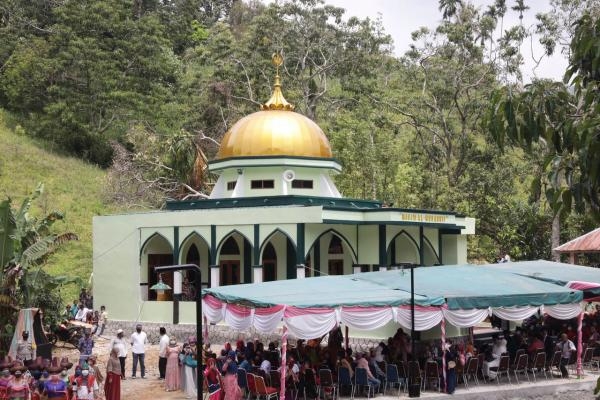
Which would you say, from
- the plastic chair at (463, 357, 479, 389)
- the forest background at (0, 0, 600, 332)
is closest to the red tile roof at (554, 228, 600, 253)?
the forest background at (0, 0, 600, 332)

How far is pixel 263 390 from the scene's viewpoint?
17.2m

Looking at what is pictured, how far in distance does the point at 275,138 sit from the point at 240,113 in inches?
770

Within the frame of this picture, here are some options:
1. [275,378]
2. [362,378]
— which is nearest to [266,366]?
[275,378]

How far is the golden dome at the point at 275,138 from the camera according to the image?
3064cm

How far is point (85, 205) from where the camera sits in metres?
50.0

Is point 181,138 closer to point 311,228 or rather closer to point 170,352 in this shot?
point 311,228

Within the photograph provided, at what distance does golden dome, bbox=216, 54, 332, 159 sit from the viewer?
30.6 m

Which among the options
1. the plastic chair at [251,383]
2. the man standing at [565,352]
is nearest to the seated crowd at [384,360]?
the man standing at [565,352]

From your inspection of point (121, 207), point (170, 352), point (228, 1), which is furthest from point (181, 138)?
point (228, 1)

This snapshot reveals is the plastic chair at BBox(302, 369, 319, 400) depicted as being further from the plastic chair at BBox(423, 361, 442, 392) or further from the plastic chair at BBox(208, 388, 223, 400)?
the plastic chair at BBox(423, 361, 442, 392)

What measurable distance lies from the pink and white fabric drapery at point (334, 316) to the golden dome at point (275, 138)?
1178 centimetres

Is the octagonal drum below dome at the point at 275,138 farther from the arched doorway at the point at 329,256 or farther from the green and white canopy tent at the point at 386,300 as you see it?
the green and white canopy tent at the point at 386,300

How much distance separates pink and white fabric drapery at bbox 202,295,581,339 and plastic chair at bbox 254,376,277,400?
3.22 feet

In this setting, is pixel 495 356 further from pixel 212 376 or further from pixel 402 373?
pixel 212 376
